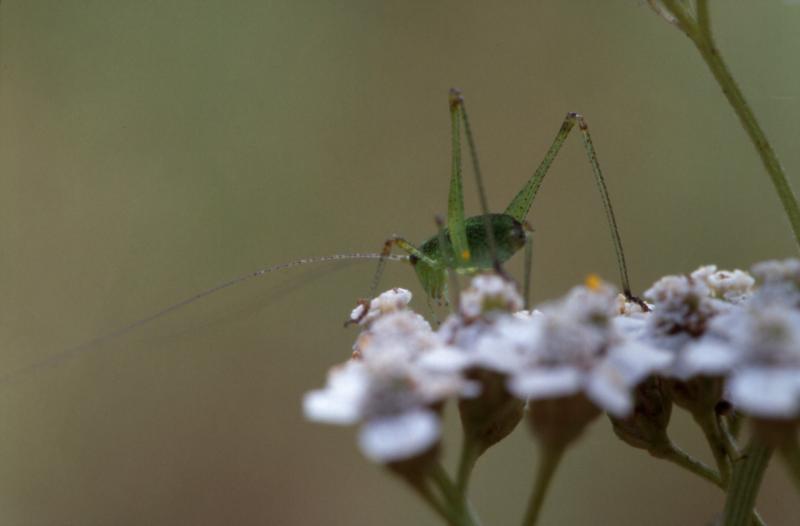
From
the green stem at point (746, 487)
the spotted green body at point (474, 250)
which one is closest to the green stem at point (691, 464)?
the green stem at point (746, 487)

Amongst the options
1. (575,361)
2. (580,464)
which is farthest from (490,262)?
(580,464)

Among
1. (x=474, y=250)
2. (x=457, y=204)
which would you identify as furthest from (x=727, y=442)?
(x=457, y=204)

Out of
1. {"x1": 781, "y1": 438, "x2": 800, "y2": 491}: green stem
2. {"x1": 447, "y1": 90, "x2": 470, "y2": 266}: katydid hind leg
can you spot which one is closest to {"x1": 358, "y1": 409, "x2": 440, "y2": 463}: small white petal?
{"x1": 781, "y1": 438, "x2": 800, "y2": 491}: green stem

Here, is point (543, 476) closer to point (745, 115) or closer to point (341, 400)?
point (341, 400)

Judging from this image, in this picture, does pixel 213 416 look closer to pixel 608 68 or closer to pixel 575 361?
pixel 608 68

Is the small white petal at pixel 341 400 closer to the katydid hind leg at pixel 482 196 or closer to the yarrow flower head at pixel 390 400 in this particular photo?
the yarrow flower head at pixel 390 400

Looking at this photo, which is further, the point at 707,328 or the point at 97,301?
the point at 97,301
